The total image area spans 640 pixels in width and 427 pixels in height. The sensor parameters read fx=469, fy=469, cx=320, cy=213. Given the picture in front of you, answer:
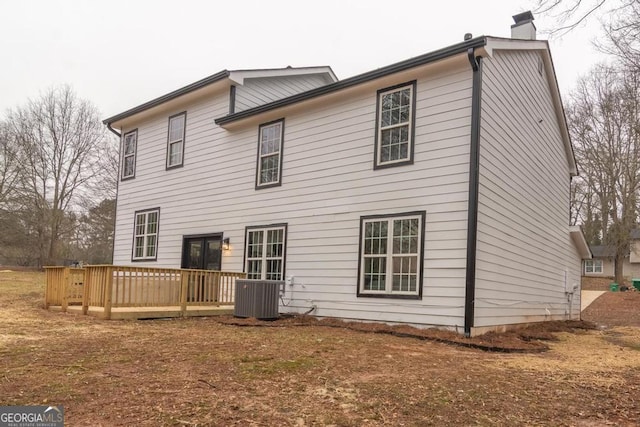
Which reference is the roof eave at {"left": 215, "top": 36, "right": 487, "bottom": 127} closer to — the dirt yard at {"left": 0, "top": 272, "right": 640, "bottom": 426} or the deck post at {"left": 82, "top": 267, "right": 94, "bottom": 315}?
the dirt yard at {"left": 0, "top": 272, "right": 640, "bottom": 426}

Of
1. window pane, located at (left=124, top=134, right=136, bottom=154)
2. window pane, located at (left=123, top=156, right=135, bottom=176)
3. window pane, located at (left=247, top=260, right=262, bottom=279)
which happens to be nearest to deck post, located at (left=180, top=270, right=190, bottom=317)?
window pane, located at (left=247, top=260, right=262, bottom=279)

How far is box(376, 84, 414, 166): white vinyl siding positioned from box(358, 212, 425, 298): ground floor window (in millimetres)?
1200

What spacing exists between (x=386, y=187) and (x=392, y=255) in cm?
135

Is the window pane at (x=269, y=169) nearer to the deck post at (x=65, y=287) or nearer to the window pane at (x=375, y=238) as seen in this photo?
the window pane at (x=375, y=238)

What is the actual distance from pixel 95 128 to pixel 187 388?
30.6 meters

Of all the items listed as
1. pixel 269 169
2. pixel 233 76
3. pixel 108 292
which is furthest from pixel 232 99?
pixel 108 292

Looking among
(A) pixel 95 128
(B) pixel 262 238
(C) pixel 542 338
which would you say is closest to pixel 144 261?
(B) pixel 262 238

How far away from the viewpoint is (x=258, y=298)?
9695mm

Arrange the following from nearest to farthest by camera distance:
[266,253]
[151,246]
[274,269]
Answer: [274,269] → [266,253] → [151,246]

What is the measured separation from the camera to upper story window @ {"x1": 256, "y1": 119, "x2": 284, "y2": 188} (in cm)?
1148

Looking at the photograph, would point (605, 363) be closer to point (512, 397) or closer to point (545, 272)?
point (512, 397)

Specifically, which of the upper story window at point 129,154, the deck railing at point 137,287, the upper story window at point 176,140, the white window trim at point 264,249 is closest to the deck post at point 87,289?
the deck railing at point 137,287

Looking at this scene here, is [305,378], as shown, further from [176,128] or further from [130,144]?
[130,144]

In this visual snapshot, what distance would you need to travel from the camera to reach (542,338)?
357 inches
